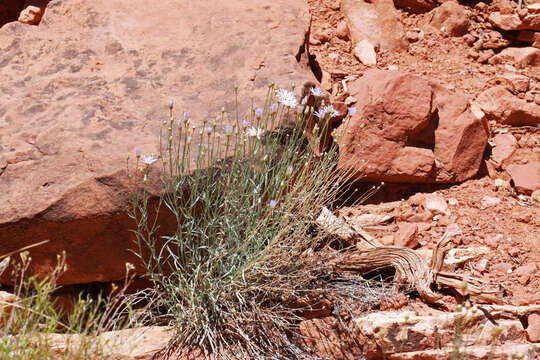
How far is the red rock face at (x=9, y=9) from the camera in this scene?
5.64 meters

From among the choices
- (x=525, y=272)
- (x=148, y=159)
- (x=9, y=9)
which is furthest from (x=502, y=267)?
(x=9, y=9)

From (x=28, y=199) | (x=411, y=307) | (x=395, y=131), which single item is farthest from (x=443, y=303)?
(x=28, y=199)

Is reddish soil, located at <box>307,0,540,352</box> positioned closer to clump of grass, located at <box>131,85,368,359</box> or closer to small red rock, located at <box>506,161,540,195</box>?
small red rock, located at <box>506,161,540,195</box>

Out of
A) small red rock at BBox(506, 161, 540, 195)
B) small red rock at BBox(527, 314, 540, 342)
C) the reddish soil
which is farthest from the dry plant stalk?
small red rock at BBox(506, 161, 540, 195)

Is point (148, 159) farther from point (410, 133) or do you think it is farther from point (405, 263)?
point (410, 133)

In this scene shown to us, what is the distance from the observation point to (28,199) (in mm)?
3082

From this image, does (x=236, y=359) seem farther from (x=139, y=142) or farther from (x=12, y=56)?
(x=12, y=56)

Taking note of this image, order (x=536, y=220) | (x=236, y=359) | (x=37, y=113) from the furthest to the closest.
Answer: (x=536, y=220)
(x=37, y=113)
(x=236, y=359)

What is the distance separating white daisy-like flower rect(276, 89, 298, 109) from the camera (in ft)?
10.3

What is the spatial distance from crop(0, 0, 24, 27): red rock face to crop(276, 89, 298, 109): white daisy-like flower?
350cm

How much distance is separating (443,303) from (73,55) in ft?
9.08

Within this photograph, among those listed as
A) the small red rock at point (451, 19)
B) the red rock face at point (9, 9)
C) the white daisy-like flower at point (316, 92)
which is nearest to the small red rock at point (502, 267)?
the white daisy-like flower at point (316, 92)

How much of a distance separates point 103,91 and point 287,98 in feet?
3.85

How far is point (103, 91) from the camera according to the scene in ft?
11.8
